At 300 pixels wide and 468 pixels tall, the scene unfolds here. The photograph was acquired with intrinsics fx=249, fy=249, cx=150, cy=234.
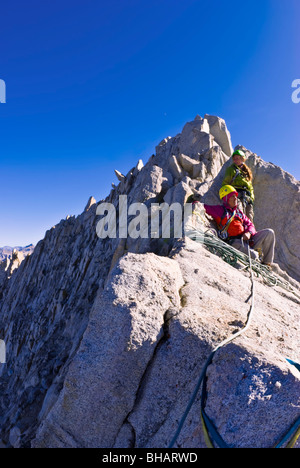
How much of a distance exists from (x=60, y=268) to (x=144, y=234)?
18097mm

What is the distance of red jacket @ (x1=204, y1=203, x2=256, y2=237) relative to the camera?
863 cm

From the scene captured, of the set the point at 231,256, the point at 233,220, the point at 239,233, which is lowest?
the point at 231,256

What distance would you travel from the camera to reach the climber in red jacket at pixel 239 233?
336 inches

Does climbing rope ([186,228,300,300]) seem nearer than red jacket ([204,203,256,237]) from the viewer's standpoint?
Yes

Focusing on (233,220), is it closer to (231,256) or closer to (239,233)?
(239,233)

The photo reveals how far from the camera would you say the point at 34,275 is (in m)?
31.1

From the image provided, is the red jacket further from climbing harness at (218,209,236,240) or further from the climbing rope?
the climbing rope

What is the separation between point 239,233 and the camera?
8.65 m

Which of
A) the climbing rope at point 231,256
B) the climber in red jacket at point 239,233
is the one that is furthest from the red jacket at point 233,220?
the climbing rope at point 231,256

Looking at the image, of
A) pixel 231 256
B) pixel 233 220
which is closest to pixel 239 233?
pixel 233 220

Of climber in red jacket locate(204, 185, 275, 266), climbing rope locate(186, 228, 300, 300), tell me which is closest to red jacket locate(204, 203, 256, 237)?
climber in red jacket locate(204, 185, 275, 266)

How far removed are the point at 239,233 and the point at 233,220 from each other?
1.63 ft

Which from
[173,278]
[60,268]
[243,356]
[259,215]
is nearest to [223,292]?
[173,278]
